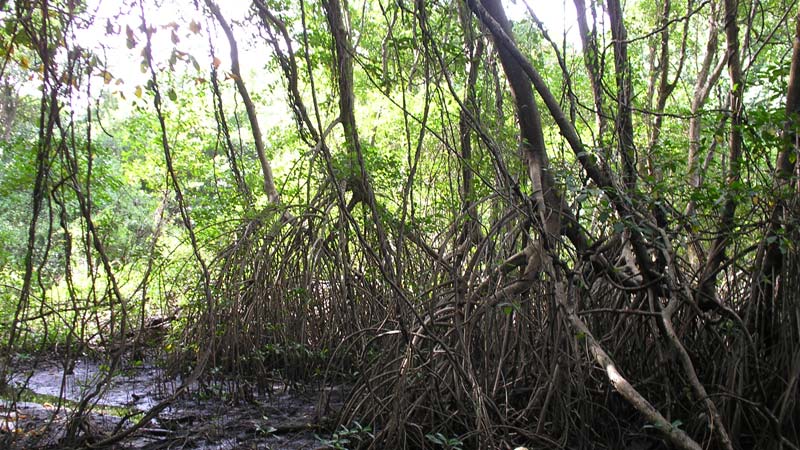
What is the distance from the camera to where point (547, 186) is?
13.4ft

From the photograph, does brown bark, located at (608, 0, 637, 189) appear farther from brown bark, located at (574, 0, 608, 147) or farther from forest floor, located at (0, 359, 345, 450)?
forest floor, located at (0, 359, 345, 450)

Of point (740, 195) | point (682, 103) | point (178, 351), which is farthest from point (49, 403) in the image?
point (682, 103)

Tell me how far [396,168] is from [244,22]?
6.27 ft

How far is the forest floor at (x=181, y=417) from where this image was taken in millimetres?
3818

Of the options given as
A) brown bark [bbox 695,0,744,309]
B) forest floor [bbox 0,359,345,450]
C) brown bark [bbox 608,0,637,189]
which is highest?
brown bark [bbox 608,0,637,189]

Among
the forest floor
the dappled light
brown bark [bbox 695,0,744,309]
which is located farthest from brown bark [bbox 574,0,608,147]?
the forest floor

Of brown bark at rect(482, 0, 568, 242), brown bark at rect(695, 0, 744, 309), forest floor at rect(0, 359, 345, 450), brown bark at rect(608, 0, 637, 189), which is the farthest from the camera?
brown bark at rect(482, 0, 568, 242)

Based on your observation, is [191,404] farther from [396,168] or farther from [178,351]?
[396,168]

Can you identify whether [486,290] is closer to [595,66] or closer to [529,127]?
[529,127]

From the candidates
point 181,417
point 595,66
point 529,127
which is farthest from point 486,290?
point 181,417

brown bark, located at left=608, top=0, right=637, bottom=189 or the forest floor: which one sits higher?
brown bark, located at left=608, top=0, right=637, bottom=189

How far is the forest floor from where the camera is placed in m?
3.82

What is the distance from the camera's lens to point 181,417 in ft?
14.8

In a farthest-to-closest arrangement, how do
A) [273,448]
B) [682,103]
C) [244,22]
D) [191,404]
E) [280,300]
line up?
[682,103], [244,22], [280,300], [191,404], [273,448]
